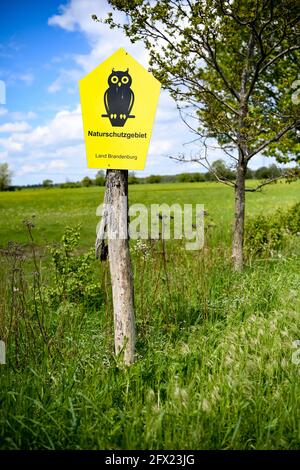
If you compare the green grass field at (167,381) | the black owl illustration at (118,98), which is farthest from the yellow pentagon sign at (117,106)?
the green grass field at (167,381)

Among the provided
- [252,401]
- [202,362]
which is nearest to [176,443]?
[252,401]

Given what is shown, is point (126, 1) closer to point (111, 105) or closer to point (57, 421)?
point (111, 105)

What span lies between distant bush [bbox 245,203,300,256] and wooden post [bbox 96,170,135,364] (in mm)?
5622

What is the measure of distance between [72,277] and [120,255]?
2.46 metres

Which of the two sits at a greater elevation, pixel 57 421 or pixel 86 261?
pixel 86 261

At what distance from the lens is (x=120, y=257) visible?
4.38m

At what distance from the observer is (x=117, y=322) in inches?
174

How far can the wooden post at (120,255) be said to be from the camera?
4.35 metres

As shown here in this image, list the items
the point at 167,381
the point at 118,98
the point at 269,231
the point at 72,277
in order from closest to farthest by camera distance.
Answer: the point at 167,381, the point at 118,98, the point at 72,277, the point at 269,231

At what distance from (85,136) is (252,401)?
252 cm

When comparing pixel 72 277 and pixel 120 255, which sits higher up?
pixel 120 255

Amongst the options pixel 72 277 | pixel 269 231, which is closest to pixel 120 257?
pixel 72 277

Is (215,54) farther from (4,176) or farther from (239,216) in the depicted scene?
(4,176)

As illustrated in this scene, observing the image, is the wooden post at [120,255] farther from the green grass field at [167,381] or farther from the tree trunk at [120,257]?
the green grass field at [167,381]
